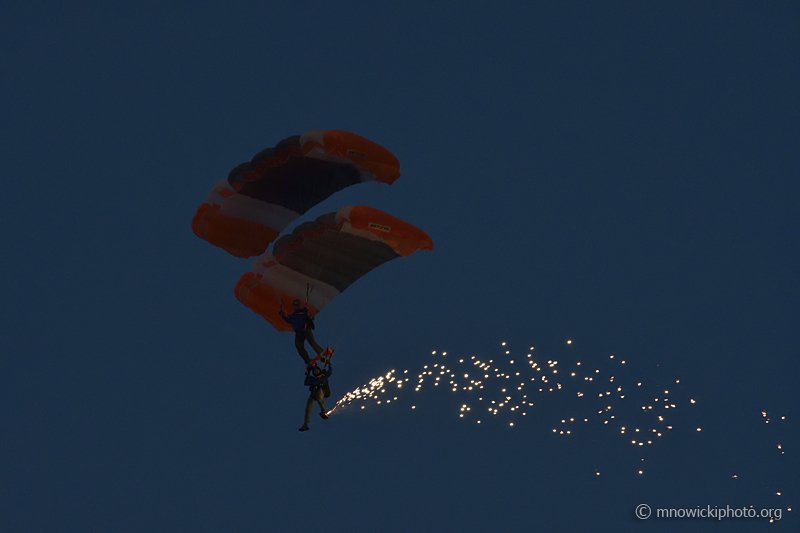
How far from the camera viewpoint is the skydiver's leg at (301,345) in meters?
21.6

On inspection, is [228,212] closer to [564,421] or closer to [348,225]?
[348,225]

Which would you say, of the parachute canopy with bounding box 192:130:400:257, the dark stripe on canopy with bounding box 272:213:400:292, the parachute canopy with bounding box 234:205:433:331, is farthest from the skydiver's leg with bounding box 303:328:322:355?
the parachute canopy with bounding box 192:130:400:257

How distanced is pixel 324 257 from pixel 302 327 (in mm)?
1437

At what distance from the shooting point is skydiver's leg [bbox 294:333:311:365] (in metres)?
21.6

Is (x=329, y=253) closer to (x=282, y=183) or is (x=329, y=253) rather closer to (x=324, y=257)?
(x=324, y=257)

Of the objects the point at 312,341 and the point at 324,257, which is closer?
the point at 312,341

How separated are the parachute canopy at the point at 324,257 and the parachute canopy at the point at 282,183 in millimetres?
629

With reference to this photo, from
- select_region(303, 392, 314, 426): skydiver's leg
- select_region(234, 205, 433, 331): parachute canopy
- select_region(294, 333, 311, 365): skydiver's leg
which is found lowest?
select_region(303, 392, 314, 426): skydiver's leg

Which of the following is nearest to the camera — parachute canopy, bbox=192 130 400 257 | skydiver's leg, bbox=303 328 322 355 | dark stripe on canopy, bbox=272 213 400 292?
parachute canopy, bbox=192 130 400 257

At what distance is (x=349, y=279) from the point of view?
2297cm

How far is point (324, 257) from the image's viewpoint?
886 inches

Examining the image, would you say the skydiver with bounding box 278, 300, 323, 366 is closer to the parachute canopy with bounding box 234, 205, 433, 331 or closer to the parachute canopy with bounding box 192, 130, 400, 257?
the parachute canopy with bounding box 234, 205, 433, 331

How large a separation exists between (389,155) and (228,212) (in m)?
3.36

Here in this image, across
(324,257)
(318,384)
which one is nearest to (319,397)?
(318,384)
